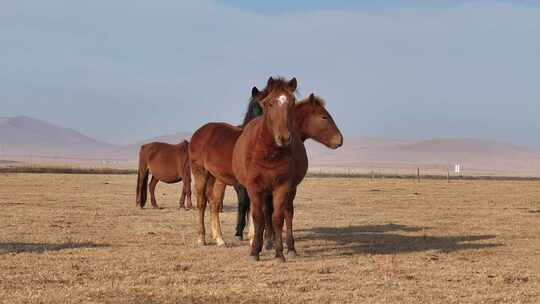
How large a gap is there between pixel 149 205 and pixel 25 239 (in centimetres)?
1121

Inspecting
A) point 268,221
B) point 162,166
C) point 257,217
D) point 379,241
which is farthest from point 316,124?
point 162,166

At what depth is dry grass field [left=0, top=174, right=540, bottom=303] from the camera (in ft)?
27.9

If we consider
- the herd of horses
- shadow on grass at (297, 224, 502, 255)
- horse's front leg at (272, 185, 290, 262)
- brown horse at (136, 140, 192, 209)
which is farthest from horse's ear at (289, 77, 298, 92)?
brown horse at (136, 140, 192, 209)

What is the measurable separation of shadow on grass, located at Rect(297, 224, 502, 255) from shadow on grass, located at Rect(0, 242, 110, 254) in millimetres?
4002

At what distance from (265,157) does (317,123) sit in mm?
2113

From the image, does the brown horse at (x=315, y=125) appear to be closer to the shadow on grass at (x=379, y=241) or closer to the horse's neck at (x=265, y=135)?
the shadow on grass at (x=379, y=241)

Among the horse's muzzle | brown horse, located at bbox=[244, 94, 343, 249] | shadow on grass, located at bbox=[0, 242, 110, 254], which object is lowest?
shadow on grass, located at bbox=[0, 242, 110, 254]

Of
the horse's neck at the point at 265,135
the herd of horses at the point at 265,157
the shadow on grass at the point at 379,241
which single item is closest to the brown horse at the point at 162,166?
the shadow on grass at the point at 379,241

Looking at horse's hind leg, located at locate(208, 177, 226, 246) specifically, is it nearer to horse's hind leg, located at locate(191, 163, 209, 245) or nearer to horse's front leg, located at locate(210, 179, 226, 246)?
horse's front leg, located at locate(210, 179, 226, 246)

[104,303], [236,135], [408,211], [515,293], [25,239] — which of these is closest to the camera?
[104,303]

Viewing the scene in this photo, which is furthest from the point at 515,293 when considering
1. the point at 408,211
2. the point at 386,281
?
the point at 408,211

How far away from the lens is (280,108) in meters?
10.6

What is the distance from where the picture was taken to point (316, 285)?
9.08m

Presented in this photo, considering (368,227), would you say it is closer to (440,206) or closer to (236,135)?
(236,135)
